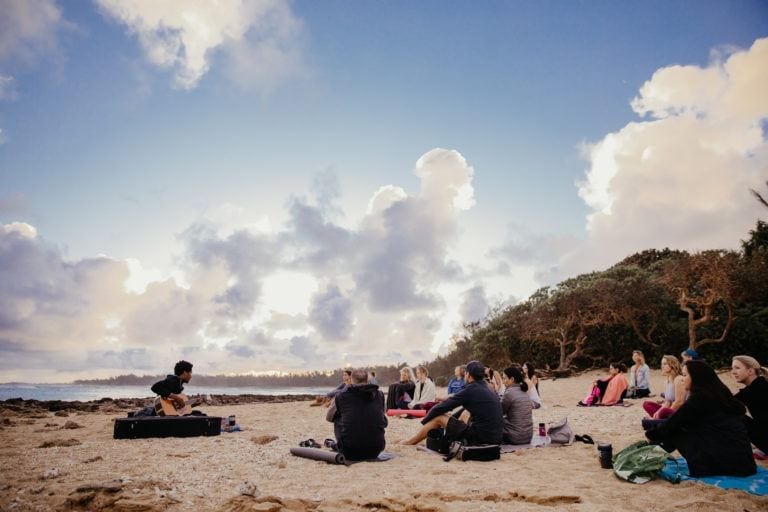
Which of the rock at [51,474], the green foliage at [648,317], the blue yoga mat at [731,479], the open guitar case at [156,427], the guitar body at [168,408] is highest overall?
the green foliage at [648,317]

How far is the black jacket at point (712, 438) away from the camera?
17.1ft

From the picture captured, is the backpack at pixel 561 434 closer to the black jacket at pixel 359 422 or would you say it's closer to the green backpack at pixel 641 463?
the green backpack at pixel 641 463

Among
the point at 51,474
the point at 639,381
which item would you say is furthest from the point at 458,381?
the point at 51,474

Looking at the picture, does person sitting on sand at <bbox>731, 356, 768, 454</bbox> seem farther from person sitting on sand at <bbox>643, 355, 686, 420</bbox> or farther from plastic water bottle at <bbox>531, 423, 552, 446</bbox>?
plastic water bottle at <bbox>531, 423, 552, 446</bbox>

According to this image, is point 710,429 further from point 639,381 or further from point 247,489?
point 639,381

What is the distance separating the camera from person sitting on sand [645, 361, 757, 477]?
5215 millimetres

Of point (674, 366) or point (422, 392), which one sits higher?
point (674, 366)

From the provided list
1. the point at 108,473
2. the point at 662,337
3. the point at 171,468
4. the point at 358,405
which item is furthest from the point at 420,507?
the point at 662,337

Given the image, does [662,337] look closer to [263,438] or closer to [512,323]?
[512,323]

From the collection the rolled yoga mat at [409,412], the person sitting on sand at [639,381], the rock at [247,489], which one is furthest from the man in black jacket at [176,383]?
the person sitting on sand at [639,381]

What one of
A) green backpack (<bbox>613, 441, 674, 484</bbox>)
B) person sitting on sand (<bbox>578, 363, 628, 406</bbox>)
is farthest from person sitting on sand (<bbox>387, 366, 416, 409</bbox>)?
green backpack (<bbox>613, 441, 674, 484</bbox>)

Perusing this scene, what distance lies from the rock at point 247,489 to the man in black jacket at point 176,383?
16.6ft

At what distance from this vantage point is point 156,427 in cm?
895

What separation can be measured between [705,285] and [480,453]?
19504 millimetres
